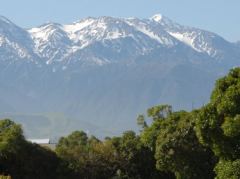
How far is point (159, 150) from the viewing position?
191ft

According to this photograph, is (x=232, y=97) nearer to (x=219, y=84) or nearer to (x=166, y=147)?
(x=219, y=84)

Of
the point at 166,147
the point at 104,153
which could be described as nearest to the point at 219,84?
the point at 166,147

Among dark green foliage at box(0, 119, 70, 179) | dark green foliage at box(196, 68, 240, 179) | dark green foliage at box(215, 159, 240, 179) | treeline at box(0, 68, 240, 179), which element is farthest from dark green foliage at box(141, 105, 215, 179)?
dark green foliage at box(0, 119, 70, 179)

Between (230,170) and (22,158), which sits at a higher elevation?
(22,158)

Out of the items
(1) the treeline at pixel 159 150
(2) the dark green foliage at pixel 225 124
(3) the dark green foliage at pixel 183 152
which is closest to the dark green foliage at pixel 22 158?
(1) the treeline at pixel 159 150

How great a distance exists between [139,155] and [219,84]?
32557mm

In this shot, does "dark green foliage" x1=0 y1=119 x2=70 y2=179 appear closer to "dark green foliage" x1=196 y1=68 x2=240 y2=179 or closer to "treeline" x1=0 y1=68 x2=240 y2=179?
"treeline" x1=0 y1=68 x2=240 y2=179

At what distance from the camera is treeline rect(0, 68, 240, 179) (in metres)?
43.3

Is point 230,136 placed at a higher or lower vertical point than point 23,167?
lower

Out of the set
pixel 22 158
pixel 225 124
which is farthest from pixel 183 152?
pixel 22 158

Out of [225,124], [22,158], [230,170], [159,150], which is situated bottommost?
[230,170]

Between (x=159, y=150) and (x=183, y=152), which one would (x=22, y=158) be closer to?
(x=159, y=150)

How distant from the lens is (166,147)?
58.4 meters

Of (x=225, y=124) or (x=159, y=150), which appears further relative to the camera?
(x=159, y=150)
